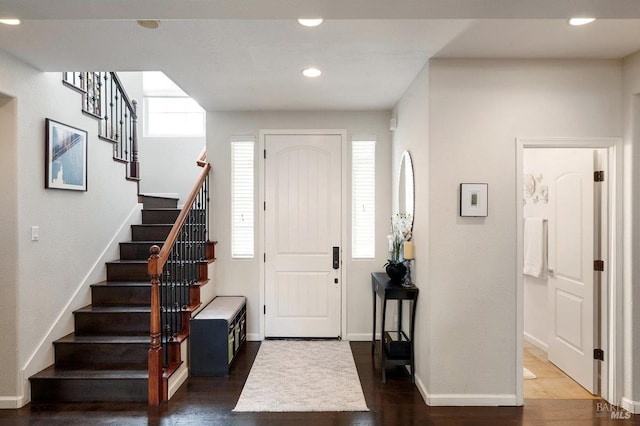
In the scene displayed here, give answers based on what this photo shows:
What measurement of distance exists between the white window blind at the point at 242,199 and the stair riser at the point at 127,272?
3.21 feet

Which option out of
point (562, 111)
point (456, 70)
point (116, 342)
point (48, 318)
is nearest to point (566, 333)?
point (562, 111)

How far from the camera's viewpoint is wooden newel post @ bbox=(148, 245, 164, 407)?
9.94 ft

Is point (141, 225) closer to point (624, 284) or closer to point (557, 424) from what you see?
point (557, 424)

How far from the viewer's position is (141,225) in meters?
4.69

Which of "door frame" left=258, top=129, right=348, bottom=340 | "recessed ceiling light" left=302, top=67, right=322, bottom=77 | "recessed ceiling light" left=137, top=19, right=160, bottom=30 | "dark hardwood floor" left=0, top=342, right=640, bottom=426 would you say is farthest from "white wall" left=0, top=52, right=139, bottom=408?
"recessed ceiling light" left=302, top=67, right=322, bottom=77

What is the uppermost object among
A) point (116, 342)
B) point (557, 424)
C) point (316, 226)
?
point (316, 226)

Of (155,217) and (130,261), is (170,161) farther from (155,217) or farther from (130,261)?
(130,261)

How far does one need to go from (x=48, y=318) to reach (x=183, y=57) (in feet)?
8.16

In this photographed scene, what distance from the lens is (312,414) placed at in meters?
2.90

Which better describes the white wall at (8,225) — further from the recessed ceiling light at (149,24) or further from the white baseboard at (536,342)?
the white baseboard at (536,342)

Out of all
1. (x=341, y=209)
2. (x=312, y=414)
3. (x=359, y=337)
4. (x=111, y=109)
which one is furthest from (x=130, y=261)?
(x=359, y=337)

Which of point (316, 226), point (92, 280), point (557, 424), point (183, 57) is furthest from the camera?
point (316, 226)

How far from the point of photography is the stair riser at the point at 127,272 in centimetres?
413

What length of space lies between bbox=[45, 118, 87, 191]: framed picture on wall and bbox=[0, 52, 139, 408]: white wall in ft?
0.17
